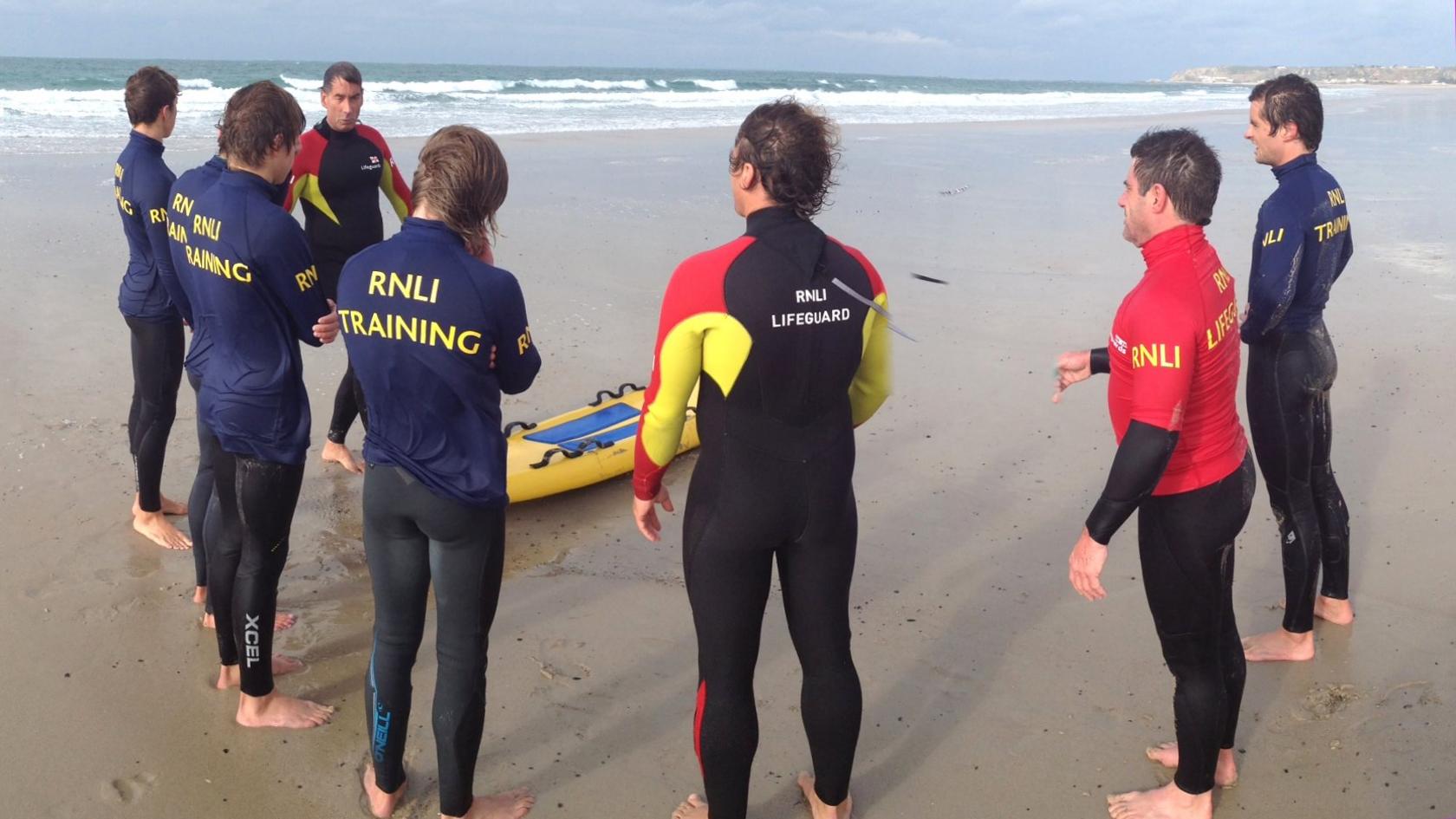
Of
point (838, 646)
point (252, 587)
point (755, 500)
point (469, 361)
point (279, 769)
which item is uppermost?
point (469, 361)

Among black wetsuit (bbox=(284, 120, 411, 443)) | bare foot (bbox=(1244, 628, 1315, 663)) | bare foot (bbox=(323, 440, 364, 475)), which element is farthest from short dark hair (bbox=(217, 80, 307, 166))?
bare foot (bbox=(1244, 628, 1315, 663))

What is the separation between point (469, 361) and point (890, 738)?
1.84 metres

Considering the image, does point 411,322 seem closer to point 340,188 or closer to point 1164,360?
point 1164,360

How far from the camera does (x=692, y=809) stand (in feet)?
10.3

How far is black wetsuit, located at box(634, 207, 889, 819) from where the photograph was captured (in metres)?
2.55

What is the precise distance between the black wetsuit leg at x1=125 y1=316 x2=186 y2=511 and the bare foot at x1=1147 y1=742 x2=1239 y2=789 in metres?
3.80

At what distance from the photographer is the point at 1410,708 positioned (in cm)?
366

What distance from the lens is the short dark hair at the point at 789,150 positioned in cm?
254

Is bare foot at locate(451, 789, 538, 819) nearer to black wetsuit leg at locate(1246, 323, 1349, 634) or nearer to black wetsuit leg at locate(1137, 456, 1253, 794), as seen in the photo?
black wetsuit leg at locate(1137, 456, 1253, 794)

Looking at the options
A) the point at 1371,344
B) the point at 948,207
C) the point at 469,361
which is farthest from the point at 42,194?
the point at 1371,344

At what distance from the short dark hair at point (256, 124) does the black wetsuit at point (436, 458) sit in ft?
2.38

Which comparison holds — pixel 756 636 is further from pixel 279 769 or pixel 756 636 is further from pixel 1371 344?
pixel 1371 344

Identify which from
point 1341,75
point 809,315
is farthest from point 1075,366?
point 1341,75

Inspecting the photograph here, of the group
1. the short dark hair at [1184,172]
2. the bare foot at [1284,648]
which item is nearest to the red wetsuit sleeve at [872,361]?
the short dark hair at [1184,172]
